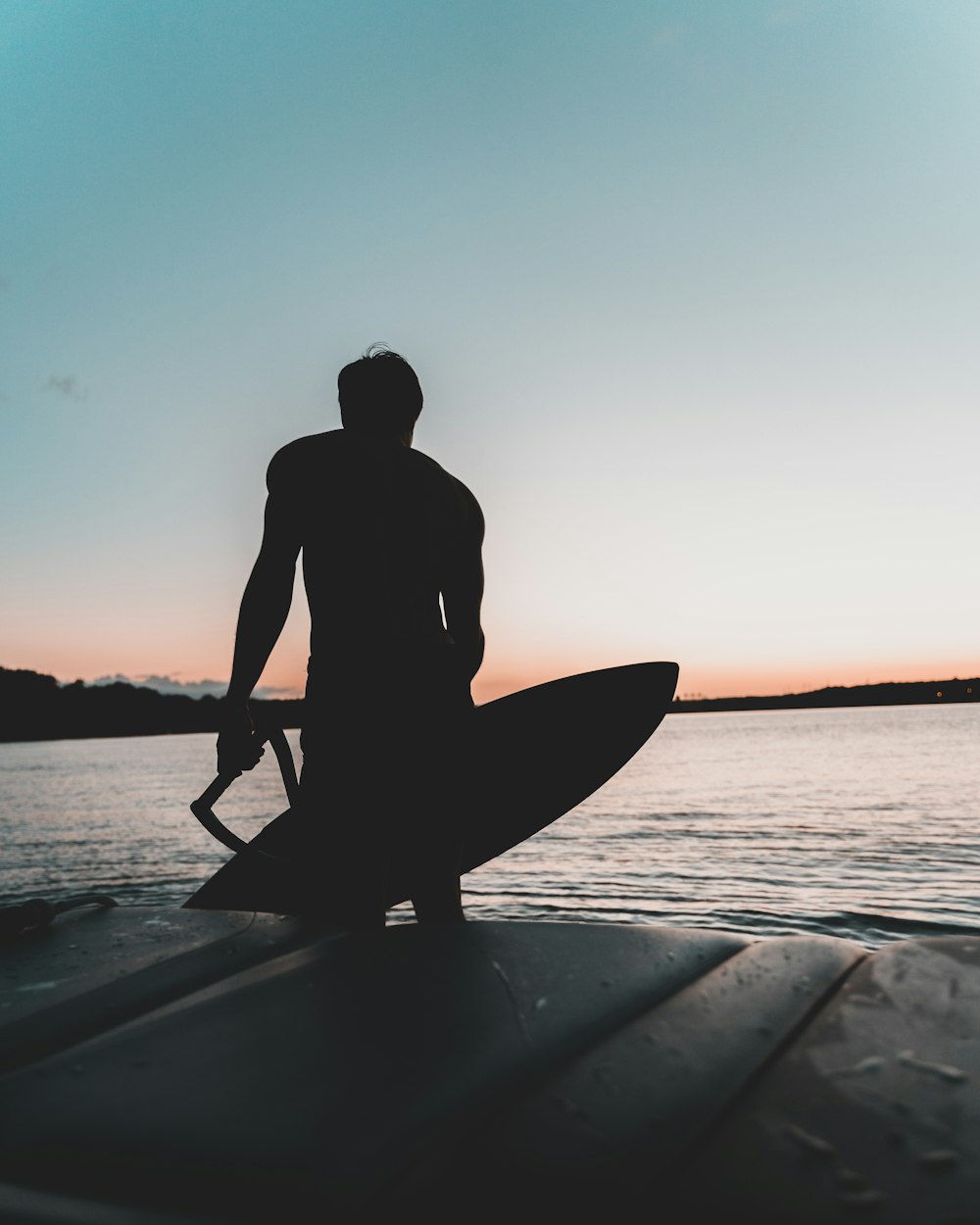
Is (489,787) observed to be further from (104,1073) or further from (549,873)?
(549,873)

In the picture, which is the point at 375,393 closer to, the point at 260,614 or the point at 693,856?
the point at 260,614

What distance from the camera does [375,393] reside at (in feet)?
10.6

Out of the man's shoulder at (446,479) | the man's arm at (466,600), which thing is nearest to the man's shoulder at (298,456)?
the man's shoulder at (446,479)

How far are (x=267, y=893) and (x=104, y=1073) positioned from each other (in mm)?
2670

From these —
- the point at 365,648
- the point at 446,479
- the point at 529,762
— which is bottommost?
the point at 529,762

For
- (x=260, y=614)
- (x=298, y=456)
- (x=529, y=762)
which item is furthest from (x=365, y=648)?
(x=529, y=762)

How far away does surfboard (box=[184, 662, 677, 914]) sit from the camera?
12.3ft

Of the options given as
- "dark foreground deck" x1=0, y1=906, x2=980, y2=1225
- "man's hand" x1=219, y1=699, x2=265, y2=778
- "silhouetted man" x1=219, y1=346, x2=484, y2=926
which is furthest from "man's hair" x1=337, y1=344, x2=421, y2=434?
"dark foreground deck" x1=0, y1=906, x2=980, y2=1225

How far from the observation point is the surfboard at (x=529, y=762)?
12.3ft

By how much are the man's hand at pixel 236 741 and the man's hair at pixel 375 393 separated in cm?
124

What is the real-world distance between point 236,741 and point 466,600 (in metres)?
1.11

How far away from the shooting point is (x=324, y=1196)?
916 mm

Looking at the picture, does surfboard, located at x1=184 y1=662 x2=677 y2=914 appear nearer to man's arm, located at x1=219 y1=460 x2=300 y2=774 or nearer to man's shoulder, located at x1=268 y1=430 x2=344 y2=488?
man's arm, located at x1=219 y1=460 x2=300 y2=774

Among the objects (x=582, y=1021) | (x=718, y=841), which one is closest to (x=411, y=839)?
(x=582, y=1021)
